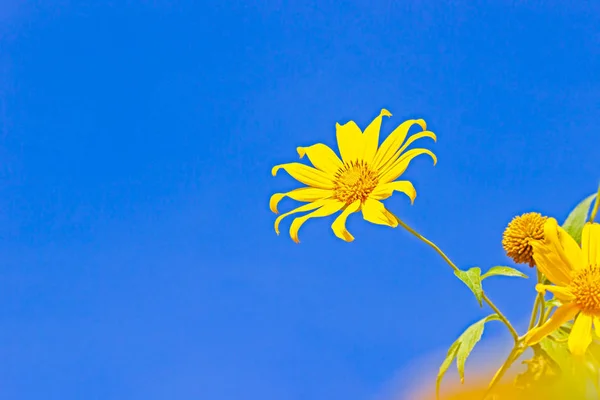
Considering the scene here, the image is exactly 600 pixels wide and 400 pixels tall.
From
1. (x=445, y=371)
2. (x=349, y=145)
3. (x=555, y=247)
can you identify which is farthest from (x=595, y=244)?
(x=349, y=145)

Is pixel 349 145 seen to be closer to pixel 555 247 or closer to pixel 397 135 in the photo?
pixel 397 135

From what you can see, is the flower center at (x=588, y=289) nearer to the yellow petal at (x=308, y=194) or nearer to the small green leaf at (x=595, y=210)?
the small green leaf at (x=595, y=210)

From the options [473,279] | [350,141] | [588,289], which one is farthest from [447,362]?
[350,141]

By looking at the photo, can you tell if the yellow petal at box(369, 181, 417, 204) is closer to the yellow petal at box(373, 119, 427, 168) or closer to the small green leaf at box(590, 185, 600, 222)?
the yellow petal at box(373, 119, 427, 168)

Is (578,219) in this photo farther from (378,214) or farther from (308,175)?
(308,175)

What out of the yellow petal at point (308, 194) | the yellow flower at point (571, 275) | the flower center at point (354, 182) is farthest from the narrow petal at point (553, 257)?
the yellow petal at point (308, 194)

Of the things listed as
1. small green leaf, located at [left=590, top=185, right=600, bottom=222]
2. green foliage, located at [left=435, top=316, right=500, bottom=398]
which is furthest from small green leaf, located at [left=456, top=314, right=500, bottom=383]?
small green leaf, located at [left=590, top=185, right=600, bottom=222]
